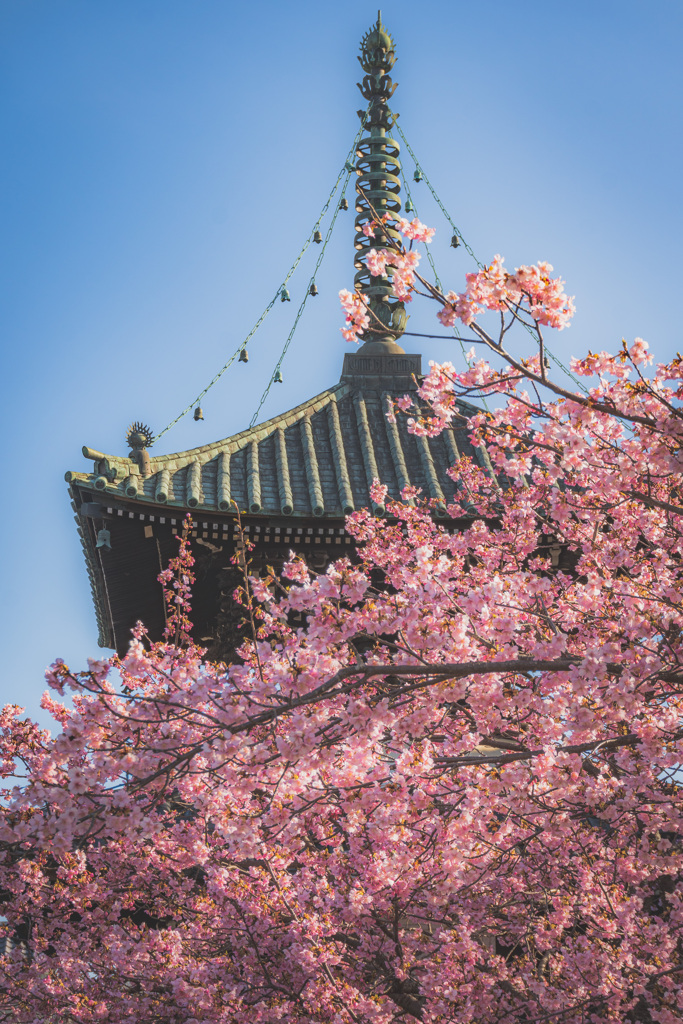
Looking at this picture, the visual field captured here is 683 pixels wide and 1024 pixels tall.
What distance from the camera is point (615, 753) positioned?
18.6 ft

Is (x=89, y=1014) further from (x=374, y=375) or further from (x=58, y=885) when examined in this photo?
(x=374, y=375)

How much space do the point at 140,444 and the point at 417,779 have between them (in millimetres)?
7989

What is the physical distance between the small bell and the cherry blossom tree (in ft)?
11.3

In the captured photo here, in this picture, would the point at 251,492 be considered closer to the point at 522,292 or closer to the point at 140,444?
the point at 140,444

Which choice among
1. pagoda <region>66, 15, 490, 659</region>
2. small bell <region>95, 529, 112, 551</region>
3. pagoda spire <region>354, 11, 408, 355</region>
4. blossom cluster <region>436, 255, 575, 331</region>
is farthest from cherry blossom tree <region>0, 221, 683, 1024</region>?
pagoda spire <region>354, 11, 408, 355</region>

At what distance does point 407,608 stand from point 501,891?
409cm

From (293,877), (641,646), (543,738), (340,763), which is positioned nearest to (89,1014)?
(293,877)

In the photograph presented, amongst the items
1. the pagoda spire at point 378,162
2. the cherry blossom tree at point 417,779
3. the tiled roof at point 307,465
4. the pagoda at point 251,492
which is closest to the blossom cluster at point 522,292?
the cherry blossom tree at point 417,779

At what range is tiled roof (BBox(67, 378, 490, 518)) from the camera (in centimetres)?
1180

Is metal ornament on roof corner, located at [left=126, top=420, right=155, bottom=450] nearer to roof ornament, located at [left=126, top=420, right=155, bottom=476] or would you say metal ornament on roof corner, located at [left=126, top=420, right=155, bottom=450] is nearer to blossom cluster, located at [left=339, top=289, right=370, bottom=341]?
roof ornament, located at [left=126, top=420, right=155, bottom=476]

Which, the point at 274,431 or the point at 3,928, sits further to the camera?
the point at 274,431

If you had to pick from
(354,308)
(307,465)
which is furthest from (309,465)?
(354,308)

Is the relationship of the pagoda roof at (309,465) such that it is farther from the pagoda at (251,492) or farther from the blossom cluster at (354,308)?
the blossom cluster at (354,308)

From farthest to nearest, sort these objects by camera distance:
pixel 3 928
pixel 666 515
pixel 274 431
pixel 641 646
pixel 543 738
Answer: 1. pixel 274 431
2. pixel 3 928
3. pixel 666 515
4. pixel 543 738
5. pixel 641 646
